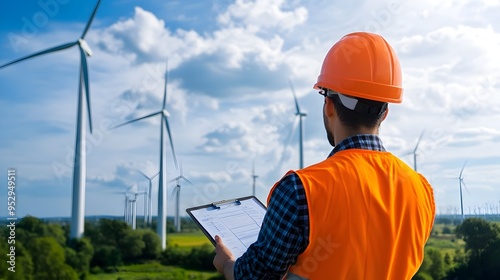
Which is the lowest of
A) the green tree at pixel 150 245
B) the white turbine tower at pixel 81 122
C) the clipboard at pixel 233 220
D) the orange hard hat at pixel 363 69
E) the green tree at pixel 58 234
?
the green tree at pixel 150 245

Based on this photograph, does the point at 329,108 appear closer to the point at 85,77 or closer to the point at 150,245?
the point at 85,77

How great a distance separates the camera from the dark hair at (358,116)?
304cm

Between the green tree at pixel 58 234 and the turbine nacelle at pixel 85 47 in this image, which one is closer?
the turbine nacelle at pixel 85 47

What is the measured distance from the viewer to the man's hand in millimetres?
3002

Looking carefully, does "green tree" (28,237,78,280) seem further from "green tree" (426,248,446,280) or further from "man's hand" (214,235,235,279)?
"man's hand" (214,235,235,279)

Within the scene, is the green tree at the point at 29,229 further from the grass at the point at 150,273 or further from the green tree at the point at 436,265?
the green tree at the point at 436,265

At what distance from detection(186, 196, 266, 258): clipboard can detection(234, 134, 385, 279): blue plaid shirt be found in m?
0.53

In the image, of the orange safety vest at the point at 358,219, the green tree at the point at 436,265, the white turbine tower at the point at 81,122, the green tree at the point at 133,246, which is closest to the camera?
the orange safety vest at the point at 358,219

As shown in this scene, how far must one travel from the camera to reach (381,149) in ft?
10.1

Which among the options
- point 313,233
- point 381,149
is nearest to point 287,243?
point 313,233

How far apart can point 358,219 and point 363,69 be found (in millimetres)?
854

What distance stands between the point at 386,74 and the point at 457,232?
6816 centimetres

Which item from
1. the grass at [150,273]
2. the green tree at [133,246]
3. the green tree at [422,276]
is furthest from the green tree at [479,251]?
the green tree at [133,246]

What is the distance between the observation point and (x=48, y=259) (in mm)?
61062
